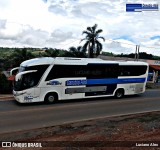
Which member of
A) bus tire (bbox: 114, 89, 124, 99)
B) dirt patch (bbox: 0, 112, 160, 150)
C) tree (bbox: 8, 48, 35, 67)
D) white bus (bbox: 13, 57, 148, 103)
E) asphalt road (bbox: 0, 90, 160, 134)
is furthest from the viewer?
tree (bbox: 8, 48, 35, 67)

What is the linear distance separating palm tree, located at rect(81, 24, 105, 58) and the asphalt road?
3890 cm

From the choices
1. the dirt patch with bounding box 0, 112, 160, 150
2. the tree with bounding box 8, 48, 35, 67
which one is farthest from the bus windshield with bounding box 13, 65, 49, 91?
the tree with bounding box 8, 48, 35, 67

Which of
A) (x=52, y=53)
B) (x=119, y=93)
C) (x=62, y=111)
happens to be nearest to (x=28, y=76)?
(x=62, y=111)

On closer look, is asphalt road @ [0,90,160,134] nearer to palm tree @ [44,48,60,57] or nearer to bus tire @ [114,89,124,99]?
bus tire @ [114,89,124,99]

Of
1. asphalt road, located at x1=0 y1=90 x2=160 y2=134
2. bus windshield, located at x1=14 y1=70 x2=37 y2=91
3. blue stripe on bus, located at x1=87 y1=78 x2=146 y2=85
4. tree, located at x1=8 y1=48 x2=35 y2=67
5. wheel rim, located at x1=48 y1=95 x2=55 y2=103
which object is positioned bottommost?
asphalt road, located at x1=0 y1=90 x2=160 y2=134

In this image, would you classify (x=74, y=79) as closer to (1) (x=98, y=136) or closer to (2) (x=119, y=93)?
(2) (x=119, y=93)

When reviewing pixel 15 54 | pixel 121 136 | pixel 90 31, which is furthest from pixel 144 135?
pixel 90 31

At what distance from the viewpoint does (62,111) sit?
17.6 m

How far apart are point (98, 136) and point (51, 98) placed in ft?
32.7

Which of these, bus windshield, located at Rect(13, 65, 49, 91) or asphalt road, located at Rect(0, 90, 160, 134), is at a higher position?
bus windshield, located at Rect(13, 65, 49, 91)

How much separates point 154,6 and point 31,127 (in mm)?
8362

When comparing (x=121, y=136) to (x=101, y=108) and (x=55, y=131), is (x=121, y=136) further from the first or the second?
(x=101, y=108)

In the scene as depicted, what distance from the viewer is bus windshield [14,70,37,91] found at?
1933 cm

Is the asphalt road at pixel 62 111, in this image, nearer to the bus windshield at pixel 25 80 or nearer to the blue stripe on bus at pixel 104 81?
the bus windshield at pixel 25 80
